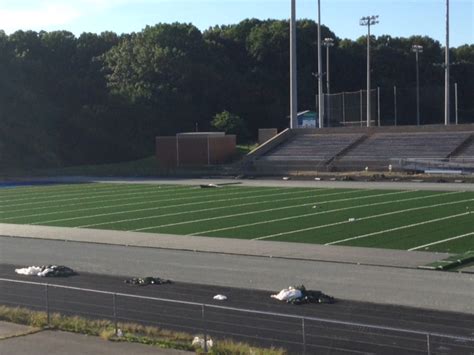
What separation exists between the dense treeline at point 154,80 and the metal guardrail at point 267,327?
6730 cm

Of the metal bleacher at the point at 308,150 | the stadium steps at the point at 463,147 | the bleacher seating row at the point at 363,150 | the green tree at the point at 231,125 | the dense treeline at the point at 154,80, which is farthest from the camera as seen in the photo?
the dense treeline at the point at 154,80

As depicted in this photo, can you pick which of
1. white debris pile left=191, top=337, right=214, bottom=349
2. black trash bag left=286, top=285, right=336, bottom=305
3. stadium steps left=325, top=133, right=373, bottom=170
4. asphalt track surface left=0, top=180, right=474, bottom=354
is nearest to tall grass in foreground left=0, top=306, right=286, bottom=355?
white debris pile left=191, top=337, right=214, bottom=349

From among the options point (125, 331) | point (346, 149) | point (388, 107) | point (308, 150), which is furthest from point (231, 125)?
point (125, 331)

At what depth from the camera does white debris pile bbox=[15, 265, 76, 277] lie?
20000 millimetres

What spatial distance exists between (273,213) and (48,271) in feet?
46.8

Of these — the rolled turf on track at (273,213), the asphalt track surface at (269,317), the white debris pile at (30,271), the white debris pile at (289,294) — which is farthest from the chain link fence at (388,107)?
the white debris pile at (289,294)

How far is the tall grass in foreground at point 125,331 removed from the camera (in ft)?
37.7

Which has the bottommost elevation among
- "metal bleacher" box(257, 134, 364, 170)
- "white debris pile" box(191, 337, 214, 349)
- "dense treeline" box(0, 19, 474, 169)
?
"white debris pile" box(191, 337, 214, 349)

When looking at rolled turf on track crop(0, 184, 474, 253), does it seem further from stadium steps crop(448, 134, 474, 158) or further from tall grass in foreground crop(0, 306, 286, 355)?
stadium steps crop(448, 134, 474, 158)

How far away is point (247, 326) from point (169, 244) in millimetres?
11909

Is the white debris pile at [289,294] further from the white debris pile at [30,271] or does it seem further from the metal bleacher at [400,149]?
the metal bleacher at [400,149]

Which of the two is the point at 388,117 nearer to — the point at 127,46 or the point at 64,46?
the point at 127,46

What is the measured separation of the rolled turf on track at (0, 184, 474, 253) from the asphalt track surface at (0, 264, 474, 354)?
7.65 meters

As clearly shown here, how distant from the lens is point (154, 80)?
100 metres
